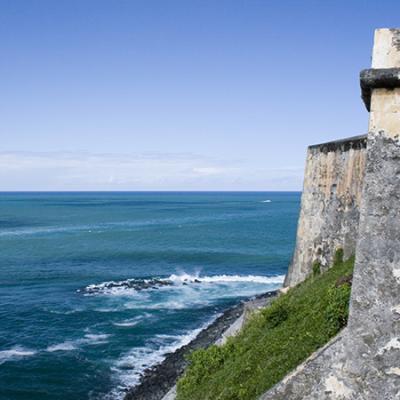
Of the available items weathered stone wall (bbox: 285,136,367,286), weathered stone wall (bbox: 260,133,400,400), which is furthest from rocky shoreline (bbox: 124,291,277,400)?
weathered stone wall (bbox: 260,133,400,400)

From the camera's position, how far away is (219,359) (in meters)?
14.8

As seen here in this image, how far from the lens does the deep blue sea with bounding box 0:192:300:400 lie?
2570 centimetres

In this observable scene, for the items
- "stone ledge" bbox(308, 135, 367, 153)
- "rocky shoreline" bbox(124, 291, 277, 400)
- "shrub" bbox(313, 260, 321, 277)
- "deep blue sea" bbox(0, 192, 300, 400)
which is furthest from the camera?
"deep blue sea" bbox(0, 192, 300, 400)

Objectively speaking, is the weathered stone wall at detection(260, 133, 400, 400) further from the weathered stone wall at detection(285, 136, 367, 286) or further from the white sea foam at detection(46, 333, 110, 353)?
the white sea foam at detection(46, 333, 110, 353)

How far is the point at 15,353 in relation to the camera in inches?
1082

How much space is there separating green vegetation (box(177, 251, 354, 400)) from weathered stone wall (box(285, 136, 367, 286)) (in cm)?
176

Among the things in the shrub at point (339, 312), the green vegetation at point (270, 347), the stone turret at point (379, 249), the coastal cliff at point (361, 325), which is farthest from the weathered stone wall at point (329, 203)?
the stone turret at point (379, 249)

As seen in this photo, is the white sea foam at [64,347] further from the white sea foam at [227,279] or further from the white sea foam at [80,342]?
the white sea foam at [227,279]

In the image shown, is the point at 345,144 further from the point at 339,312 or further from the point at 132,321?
the point at 132,321

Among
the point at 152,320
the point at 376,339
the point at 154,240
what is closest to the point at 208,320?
the point at 152,320

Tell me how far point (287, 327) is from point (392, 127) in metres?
9.04

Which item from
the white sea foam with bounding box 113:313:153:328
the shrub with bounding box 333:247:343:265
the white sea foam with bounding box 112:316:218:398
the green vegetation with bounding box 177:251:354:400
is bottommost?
the white sea foam with bounding box 112:316:218:398

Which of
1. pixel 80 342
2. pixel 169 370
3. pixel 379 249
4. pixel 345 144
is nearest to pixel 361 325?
pixel 379 249

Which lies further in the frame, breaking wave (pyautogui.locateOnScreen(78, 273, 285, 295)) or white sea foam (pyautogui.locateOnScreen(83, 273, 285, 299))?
breaking wave (pyautogui.locateOnScreen(78, 273, 285, 295))
